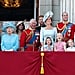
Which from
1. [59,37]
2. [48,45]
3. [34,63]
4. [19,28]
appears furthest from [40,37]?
[34,63]

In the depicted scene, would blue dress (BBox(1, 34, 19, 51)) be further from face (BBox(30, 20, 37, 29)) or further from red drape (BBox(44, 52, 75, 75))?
red drape (BBox(44, 52, 75, 75))

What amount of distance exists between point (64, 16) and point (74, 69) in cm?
179

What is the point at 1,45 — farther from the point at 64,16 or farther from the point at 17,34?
the point at 64,16

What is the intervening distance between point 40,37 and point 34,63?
1.14m

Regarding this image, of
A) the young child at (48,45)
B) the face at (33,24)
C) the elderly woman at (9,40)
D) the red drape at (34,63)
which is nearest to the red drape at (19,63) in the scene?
the red drape at (34,63)

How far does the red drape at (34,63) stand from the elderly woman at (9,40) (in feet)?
1.94

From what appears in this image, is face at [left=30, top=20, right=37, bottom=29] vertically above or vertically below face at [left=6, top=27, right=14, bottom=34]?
above

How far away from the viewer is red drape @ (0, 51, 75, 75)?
13.1m

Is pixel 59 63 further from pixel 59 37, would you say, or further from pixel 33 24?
pixel 33 24

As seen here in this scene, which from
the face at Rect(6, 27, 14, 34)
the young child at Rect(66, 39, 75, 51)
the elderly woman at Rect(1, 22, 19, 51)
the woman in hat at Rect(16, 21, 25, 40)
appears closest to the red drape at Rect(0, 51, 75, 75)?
the elderly woman at Rect(1, 22, 19, 51)

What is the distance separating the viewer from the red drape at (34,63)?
13.1 metres

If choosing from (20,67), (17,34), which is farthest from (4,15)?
(20,67)

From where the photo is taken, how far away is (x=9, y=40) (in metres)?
13.9

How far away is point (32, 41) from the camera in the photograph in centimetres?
1441
